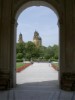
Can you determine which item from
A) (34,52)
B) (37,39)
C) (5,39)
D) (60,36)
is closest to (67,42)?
(60,36)

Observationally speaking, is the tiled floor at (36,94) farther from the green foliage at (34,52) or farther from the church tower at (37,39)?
the church tower at (37,39)

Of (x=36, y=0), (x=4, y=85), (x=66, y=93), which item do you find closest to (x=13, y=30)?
(x=36, y=0)

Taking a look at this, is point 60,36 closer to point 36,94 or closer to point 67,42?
point 67,42

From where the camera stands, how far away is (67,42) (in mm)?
13078

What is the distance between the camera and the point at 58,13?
13.4 metres

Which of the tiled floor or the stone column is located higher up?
the stone column

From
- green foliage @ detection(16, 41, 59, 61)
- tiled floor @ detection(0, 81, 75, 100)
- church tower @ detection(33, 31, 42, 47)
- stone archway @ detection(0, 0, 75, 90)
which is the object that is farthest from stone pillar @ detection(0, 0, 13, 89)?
church tower @ detection(33, 31, 42, 47)

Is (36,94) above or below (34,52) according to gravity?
below

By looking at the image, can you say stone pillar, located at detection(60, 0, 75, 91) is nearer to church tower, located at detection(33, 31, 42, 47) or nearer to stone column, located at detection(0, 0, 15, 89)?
stone column, located at detection(0, 0, 15, 89)

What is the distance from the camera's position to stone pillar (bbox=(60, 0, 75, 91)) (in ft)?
42.5

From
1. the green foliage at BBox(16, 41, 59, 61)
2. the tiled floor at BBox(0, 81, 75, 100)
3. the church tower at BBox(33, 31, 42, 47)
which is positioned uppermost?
the church tower at BBox(33, 31, 42, 47)

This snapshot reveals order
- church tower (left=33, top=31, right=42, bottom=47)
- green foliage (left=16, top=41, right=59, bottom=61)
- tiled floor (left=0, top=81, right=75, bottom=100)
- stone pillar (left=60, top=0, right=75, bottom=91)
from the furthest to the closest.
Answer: church tower (left=33, top=31, right=42, bottom=47) → green foliage (left=16, top=41, right=59, bottom=61) → stone pillar (left=60, top=0, right=75, bottom=91) → tiled floor (left=0, top=81, right=75, bottom=100)

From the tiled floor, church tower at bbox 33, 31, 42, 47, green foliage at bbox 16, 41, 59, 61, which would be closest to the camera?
the tiled floor

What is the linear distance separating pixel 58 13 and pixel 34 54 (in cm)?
6335
